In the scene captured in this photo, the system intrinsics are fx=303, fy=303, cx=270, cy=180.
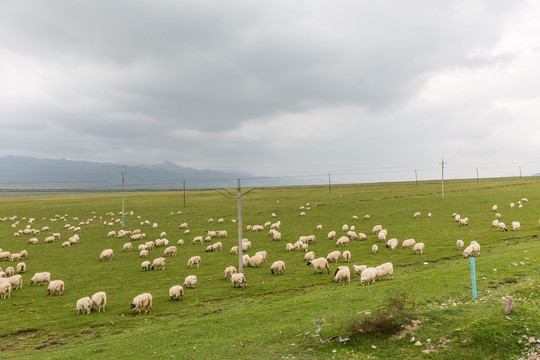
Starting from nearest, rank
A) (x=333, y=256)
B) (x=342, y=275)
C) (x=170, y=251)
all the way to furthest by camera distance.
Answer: (x=342, y=275), (x=333, y=256), (x=170, y=251)

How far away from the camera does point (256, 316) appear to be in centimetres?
1920

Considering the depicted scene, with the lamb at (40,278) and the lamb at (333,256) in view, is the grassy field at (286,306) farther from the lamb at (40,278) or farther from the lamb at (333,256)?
the lamb at (333,256)

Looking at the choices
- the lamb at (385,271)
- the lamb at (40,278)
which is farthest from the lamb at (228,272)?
the lamb at (40,278)

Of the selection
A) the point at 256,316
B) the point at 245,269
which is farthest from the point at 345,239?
the point at 256,316

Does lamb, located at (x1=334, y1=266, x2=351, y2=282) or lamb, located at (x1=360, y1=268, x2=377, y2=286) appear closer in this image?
lamb, located at (x1=360, y1=268, x2=377, y2=286)

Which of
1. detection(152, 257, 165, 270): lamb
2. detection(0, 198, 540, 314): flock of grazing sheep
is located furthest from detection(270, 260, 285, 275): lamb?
detection(152, 257, 165, 270): lamb

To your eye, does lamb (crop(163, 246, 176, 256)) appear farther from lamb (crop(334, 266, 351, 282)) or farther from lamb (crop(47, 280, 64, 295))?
lamb (crop(334, 266, 351, 282))

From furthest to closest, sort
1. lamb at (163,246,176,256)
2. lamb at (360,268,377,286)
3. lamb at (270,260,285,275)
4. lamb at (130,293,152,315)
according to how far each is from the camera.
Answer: lamb at (163,246,176,256) < lamb at (270,260,285,275) < lamb at (360,268,377,286) < lamb at (130,293,152,315)

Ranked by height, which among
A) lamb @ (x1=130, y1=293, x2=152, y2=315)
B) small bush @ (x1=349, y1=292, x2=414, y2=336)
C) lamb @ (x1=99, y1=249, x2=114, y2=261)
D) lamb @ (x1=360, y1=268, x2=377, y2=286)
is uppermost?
small bush @ (x1=349, y1=292, x2=414, y2=336)

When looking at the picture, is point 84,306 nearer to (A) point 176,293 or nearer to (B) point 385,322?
(A) point 176,293

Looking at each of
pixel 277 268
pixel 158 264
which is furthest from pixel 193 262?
pixel 277 268

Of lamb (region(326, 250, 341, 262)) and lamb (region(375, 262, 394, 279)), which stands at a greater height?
lamb (region(375, 262, 394, 279))

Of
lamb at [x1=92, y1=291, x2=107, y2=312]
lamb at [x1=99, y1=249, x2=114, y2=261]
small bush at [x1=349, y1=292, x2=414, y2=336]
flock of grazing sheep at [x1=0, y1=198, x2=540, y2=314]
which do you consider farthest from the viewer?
lamb at [x1=99, y1=249, x2=114, y2=261]

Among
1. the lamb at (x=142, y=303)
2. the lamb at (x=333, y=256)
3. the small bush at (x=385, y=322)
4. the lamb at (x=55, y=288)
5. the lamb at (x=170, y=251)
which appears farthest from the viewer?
the lamb at (x=170, y=251)
